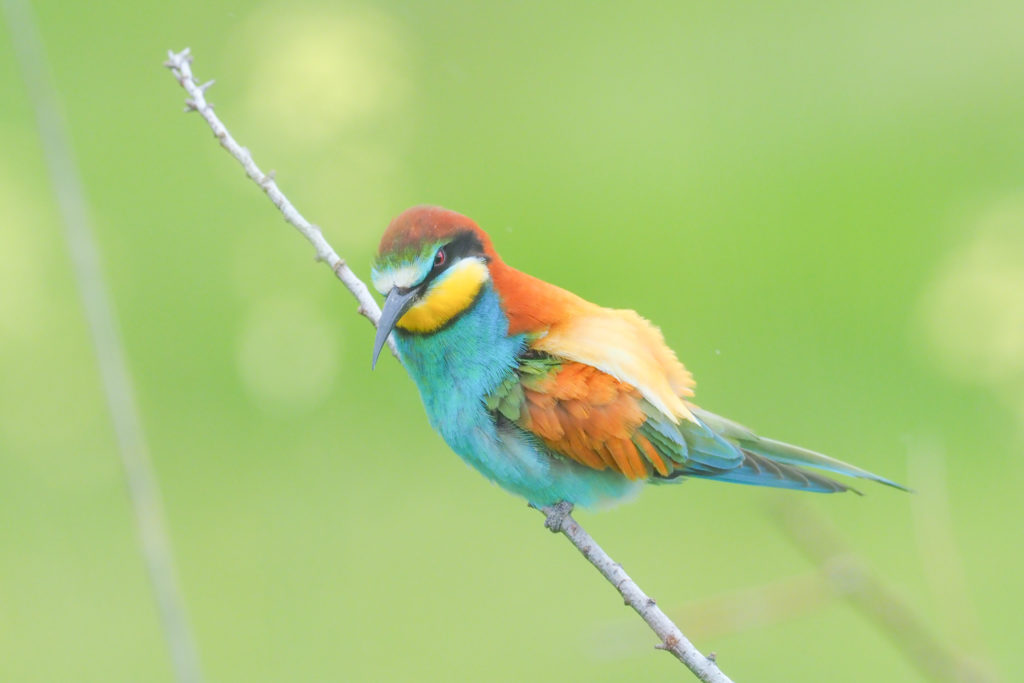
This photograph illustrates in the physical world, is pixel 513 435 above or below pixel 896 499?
above

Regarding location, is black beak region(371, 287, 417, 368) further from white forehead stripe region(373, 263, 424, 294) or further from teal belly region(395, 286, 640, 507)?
teal belly region(395, 286, 640, 507)

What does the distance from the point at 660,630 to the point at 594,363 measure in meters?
0.35

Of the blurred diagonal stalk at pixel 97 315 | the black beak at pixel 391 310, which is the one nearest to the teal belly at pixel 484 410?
the black beak at pixel 391 310

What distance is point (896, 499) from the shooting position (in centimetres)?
270

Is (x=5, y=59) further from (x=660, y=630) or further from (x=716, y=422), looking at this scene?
(x=660, y=630)

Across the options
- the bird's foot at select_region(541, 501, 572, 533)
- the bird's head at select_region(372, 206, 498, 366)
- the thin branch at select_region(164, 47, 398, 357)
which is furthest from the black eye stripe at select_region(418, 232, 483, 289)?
the bird's foot at select_region(541, 501, 572, 533)

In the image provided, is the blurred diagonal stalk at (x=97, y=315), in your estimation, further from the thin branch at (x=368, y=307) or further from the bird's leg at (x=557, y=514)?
the bird's leg at (x=557, y=514)

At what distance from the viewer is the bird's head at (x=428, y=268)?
3.44 feet

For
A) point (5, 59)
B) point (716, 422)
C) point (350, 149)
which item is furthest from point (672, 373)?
point (5, 59)

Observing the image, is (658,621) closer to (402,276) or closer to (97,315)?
(402,276)

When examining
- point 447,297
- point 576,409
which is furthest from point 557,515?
point 447,297

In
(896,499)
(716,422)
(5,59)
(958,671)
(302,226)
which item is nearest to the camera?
(958,671)

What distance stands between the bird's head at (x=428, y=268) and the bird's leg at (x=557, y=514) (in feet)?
0.81

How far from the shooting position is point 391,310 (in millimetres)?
1026
